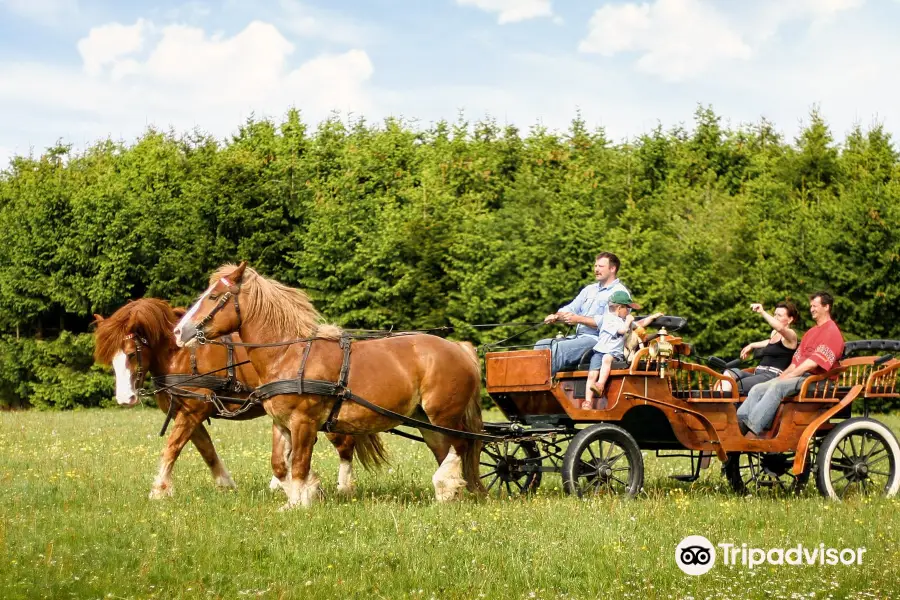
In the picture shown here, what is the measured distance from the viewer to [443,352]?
31.7 feet

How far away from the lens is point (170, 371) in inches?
431

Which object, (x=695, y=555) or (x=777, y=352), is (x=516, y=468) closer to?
(x=777, y=352)

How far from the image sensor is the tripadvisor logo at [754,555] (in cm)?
707

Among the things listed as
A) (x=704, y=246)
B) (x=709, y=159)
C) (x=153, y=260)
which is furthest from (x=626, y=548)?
(x=709, y=159)

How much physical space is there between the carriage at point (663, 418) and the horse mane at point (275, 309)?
5.38ft

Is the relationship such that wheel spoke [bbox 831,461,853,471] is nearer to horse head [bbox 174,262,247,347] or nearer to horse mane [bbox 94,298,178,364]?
horse head [bbox 174,262,247,347]

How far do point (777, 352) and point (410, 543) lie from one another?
5166 mm

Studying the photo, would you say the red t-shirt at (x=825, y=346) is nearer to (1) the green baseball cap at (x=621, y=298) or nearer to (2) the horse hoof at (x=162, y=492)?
(1) the green baseball cap at (x=621, y=298)

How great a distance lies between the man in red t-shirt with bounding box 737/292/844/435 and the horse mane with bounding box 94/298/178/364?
5.82 m

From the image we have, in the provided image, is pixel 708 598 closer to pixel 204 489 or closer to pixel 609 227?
pixel 204 489

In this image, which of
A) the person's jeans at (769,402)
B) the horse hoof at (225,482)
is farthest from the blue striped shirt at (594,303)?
the horse hoof at (225,482)

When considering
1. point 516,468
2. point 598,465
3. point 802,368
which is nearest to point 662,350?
point 598,465

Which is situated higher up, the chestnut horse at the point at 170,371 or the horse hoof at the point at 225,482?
the chestnut horse at the point at 170,371

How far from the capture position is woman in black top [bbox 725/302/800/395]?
1064 cm
